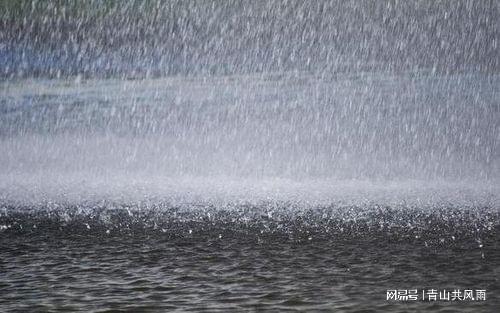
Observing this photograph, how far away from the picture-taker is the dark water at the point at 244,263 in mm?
17688

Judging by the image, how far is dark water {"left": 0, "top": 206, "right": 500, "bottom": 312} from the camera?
17.7 metres

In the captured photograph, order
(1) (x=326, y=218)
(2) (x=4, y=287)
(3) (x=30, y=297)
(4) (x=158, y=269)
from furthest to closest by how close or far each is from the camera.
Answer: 1. (1) (x=326, y=218)
2. (4) (x=158, y=269)
3. (2) (x=4, y=287)
4. (3) (x=30, y=297)

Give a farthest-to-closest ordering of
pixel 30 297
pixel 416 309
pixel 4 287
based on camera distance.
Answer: pixel 4 287 → pixel 30 297 → pixel 416 309

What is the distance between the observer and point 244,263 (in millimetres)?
24094

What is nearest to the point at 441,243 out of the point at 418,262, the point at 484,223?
the point at 418,262

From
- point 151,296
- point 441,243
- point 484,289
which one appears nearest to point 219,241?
point 441,243

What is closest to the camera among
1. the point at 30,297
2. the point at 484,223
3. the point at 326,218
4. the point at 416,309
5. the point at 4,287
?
the point at 416,309

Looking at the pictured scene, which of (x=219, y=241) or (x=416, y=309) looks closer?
(x=416, y=309)

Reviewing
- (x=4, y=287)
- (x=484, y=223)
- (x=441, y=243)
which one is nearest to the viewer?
(x=4, y=287)

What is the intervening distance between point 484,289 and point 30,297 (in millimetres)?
13412

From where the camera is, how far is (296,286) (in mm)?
19594

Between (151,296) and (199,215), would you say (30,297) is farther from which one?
(199,215)

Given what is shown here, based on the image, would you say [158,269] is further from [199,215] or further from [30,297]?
[199,215]

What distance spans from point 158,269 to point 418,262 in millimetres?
9824
